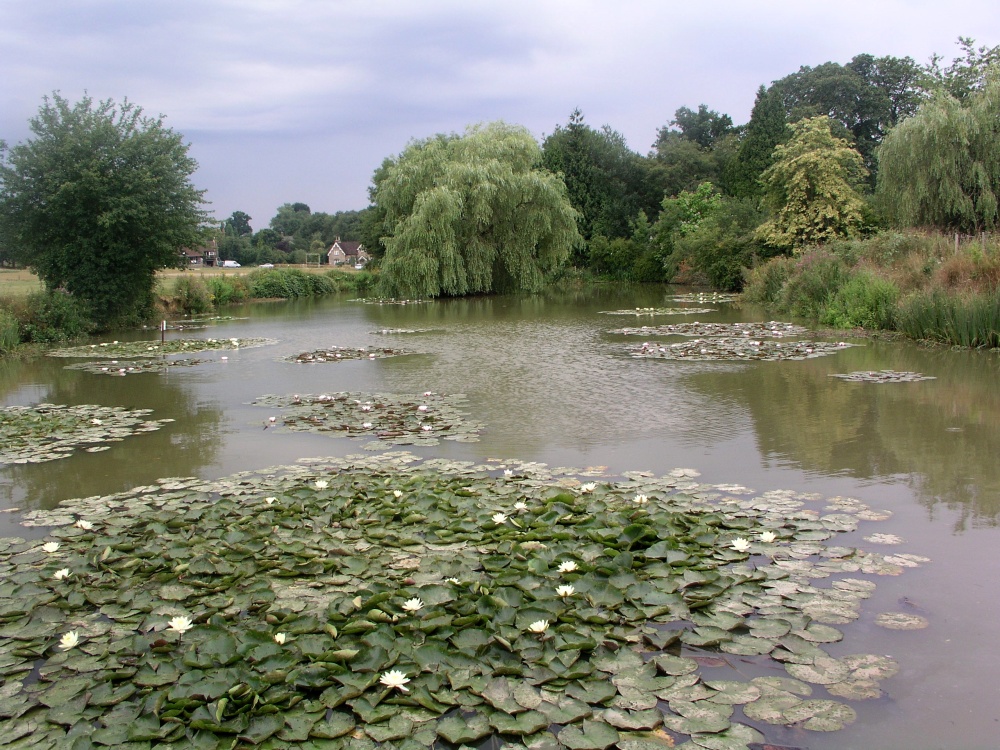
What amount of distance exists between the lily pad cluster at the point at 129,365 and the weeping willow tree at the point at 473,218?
16.4 metres

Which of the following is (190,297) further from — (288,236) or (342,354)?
(288,236)

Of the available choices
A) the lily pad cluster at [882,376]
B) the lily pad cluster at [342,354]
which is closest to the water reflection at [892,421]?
the lily pad cluster at [882,376]

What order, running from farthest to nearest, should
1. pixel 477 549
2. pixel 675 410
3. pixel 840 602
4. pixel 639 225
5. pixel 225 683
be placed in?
pixel 639 225 < pixel 675 410 < pixel 477 549 < pixel 840 602 < pixel 225 683

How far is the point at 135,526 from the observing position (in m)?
5.35

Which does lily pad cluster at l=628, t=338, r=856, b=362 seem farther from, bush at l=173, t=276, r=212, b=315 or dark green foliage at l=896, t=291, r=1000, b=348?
bush at l=173, t=276, r=212, b=315

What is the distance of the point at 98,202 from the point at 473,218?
50.6ft

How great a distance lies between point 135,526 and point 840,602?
4517 millimetres

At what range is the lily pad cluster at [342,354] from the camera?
14.6m

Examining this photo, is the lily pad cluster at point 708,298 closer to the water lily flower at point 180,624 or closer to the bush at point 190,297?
the bush at point 190,297

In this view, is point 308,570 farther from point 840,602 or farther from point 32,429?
point 32,429

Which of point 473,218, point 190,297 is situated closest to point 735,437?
point 473,218

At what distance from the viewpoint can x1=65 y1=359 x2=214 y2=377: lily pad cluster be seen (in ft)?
44.9

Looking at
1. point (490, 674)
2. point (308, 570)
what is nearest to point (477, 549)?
point (308, 570)

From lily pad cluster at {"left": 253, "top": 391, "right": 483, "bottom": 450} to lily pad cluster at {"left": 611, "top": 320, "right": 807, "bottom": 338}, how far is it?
847 centimetres
